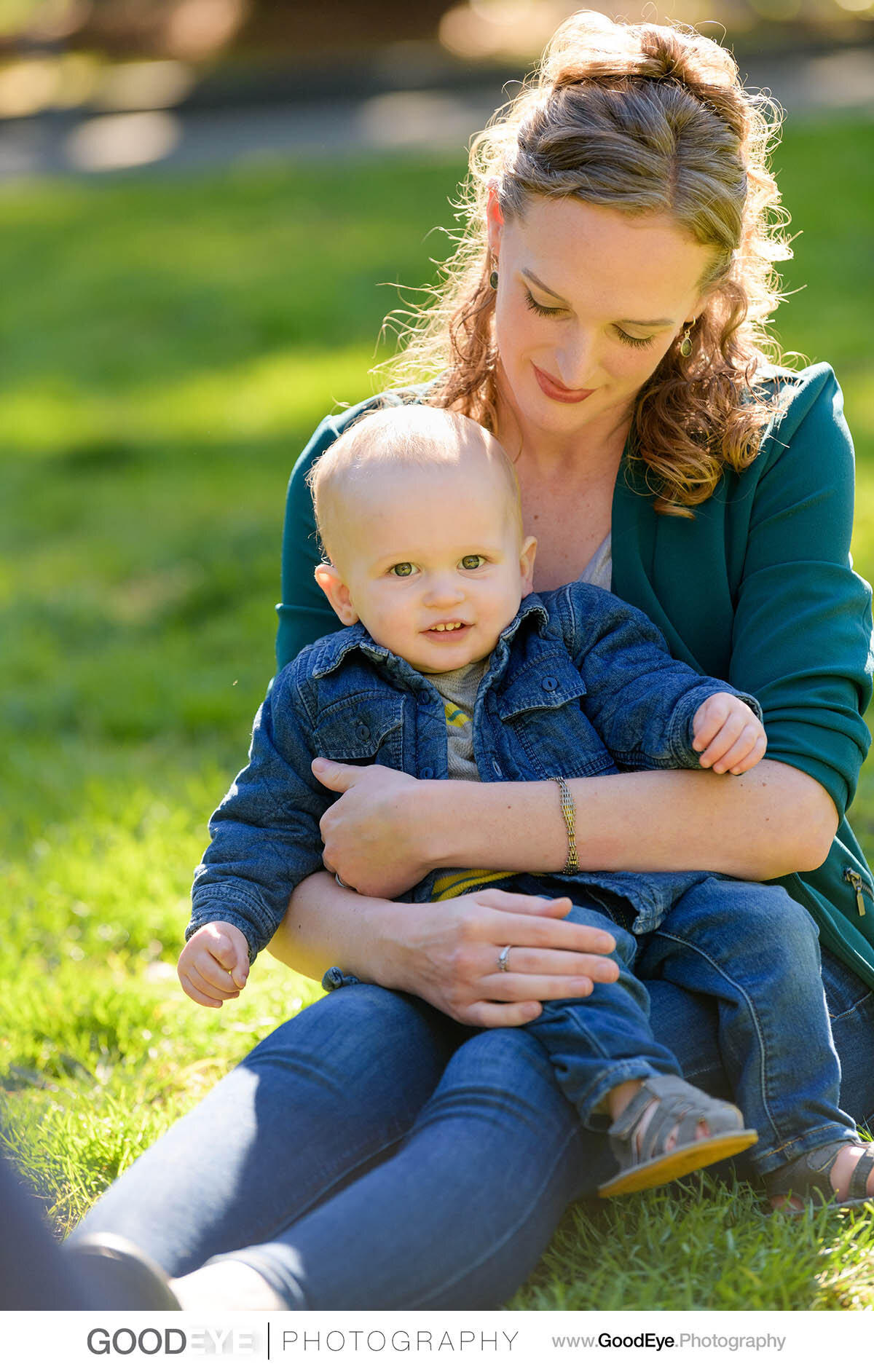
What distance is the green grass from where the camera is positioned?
2137 millimetres

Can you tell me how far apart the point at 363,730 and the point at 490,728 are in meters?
0.20

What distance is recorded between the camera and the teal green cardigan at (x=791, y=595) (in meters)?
2.26

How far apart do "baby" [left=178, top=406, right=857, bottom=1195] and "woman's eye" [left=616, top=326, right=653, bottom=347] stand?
0.26 metres

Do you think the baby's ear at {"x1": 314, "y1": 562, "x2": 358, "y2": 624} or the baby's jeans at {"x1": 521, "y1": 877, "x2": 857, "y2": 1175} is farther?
the baby's ear at {"x1": 314, "y1": 562, "x2": 358, "y2": 624}

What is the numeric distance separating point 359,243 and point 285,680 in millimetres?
7755

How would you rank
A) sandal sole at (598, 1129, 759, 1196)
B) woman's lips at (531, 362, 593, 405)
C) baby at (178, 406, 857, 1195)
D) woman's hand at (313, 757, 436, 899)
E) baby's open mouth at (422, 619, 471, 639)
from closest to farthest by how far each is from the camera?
sandal sole at (598, 1129, 759, 1196) < baby at (178, 406, 857, 1195) < woman's hand at (313, 757, 436, 899) < baby's open mouth at (422, 619, 471, 639) < woman's lips at (531, 362, 593, 405)

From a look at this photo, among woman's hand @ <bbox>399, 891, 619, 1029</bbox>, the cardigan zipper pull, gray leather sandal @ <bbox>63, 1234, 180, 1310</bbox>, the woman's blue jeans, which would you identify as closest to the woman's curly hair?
the cardigan zipper pull

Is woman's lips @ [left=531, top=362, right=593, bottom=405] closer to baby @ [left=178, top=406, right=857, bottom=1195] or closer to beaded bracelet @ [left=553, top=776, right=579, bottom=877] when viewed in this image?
baby @ [left=178, top=406, right=857, bottom=1195]

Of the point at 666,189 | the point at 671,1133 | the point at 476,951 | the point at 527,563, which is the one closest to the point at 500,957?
the point at 476,951

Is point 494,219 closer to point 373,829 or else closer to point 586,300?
point 586,300

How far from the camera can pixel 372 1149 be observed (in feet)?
6.53

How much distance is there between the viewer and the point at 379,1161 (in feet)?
6.57

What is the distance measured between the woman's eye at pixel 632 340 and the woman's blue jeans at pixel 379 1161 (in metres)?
0.98

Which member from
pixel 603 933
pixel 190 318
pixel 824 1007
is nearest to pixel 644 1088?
pixel 603 933
